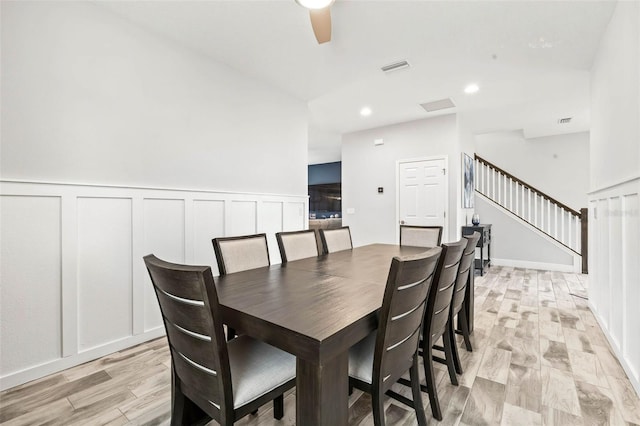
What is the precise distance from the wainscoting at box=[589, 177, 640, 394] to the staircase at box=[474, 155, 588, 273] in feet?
8.76

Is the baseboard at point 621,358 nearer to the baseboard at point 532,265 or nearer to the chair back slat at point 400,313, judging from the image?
the chair back slat at point 400,313

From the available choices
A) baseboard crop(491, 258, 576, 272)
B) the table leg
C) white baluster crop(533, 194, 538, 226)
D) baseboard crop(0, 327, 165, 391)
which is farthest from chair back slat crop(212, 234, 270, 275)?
white baluster crop(533, 194, 538, 226)

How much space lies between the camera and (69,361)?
2.00 m

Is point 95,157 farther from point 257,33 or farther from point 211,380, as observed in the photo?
point 211,380

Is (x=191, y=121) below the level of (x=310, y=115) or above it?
below

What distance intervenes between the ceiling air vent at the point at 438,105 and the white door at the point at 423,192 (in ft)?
2.74

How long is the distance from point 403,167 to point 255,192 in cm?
291

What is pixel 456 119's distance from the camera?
14.9ft

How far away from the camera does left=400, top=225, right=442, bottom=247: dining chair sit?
281 cm

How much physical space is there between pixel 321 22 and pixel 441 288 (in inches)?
70.5

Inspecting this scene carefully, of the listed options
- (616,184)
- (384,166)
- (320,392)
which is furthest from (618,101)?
(384,166)

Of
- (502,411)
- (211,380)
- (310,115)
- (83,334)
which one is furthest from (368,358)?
(310,115)

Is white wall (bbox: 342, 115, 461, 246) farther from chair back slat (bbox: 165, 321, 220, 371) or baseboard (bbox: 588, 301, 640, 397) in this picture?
chair back slat (bbox: 165, 321, 220, 371)

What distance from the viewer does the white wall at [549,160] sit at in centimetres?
586
